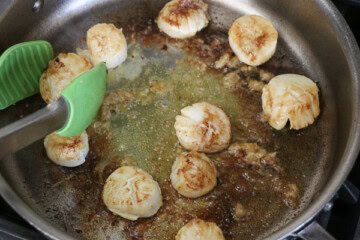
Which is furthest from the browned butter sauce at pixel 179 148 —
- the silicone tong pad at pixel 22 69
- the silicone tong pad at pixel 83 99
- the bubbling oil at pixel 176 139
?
the silicone tong pad at pixel 22 69

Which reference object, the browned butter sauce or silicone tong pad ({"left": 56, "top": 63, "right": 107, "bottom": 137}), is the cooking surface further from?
silicone tong pad ({"left": 56, "top": 63, "right": 107, "bottom": 137})

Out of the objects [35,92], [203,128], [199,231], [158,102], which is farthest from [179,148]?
[35,92]

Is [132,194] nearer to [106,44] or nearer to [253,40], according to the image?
[106,44]

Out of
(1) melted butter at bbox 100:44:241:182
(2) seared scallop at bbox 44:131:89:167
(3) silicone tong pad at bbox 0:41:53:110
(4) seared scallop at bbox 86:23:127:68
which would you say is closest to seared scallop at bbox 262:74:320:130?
(1) melted butter at bbox 100:44:241:182

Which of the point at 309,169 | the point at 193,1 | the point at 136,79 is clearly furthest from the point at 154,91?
the point at 309,169

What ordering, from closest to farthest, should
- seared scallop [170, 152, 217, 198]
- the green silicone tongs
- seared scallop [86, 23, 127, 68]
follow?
the green silicone tongs → seared scallop [170, 152, 217, 198] → seared scallop [86, 23, 127, 68]
